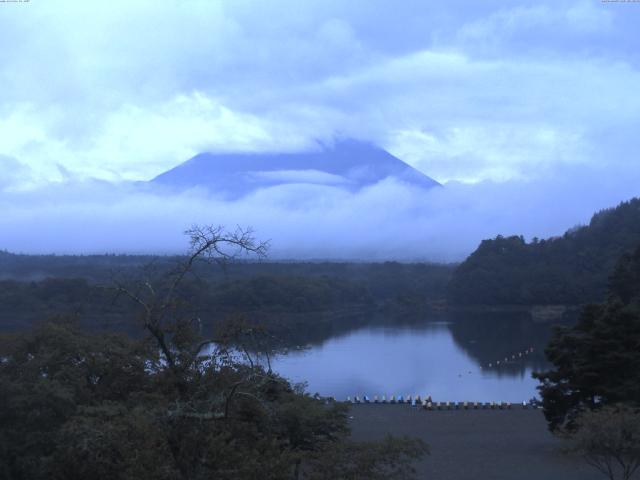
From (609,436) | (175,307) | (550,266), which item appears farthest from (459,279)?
(175,307)

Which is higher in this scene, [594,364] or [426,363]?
[594,364]

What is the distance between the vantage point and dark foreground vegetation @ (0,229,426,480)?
181 inches

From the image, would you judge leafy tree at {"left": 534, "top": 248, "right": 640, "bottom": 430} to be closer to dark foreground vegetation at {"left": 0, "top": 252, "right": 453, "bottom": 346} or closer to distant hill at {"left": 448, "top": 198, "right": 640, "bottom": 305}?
dark foreground vegetation at {"left": 0, "top": 252, "right": 453, "bottom": 346}

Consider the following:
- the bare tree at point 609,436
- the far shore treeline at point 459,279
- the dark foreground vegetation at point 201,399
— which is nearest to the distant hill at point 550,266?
the far shore treeline at point 459,279

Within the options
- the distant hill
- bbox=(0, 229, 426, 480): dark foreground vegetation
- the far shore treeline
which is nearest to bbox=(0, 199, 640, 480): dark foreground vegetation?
bbox=(0, 229, 426, 480): dark foreground vegetation

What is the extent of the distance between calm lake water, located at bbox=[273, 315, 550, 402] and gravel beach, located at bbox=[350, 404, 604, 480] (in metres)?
2.06

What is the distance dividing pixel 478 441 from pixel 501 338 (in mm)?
22065

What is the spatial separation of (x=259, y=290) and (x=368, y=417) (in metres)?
25.7

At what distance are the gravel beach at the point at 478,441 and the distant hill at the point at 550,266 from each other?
32156 mm

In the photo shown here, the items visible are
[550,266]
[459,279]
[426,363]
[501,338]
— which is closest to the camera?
[426,363]

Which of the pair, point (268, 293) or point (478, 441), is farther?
point (268, 293)

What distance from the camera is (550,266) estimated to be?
168 feet

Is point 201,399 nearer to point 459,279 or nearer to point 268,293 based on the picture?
point 268,293

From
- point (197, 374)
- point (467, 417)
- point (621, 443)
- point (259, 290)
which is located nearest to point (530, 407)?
point (467, 417)
